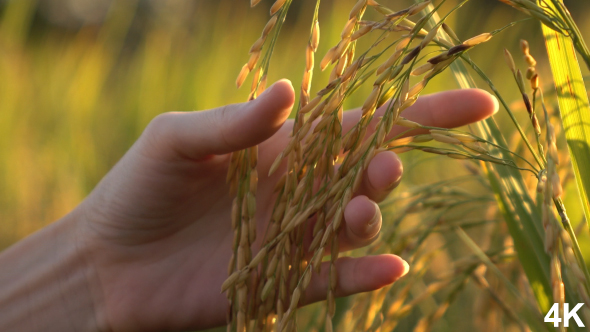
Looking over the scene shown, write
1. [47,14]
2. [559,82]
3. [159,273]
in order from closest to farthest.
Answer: [559,82], [159,273], [47,14]

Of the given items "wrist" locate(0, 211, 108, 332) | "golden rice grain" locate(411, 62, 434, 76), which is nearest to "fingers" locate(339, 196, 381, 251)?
"golden rice grain" locate(411, 62, 434, 76)

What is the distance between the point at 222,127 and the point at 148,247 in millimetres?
551

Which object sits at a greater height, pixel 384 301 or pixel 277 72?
pixel 277 72

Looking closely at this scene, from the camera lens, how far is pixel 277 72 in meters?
2.80

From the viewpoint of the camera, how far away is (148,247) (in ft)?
4.73

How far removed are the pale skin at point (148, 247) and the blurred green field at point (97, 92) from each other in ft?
1.87

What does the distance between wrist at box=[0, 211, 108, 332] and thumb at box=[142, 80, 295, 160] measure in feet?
1.59

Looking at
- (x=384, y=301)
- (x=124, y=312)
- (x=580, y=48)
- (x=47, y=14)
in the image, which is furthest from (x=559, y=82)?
(x=47, y=14)

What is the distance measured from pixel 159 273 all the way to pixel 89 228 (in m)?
0.24

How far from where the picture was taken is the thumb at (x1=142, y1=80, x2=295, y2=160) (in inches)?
39.4

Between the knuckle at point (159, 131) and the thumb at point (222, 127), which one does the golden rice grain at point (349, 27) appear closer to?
the thumb at point (222, 127)

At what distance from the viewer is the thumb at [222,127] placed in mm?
1000

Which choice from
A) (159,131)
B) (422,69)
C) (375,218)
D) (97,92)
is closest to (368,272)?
(375,218)

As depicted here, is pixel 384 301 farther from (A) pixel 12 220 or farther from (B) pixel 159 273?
(A) pixel 12 220
